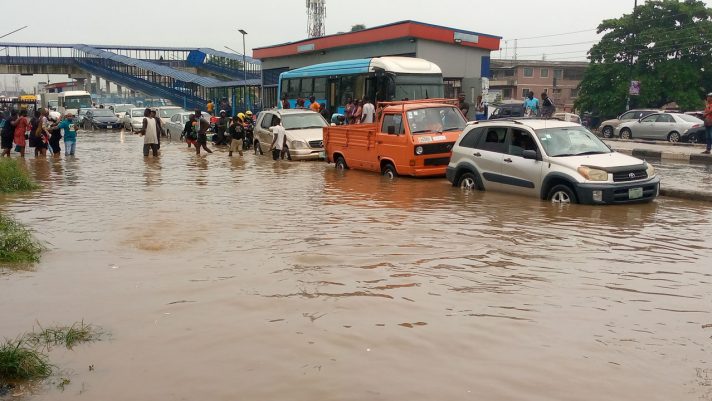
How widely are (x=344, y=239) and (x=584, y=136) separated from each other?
541cm

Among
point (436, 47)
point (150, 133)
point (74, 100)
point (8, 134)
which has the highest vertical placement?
point (436, 47)

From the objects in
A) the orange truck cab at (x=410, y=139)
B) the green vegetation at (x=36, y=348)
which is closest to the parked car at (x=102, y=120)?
the orange truck cab at (x=410, y=139)

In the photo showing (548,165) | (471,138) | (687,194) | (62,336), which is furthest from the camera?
(471,138)

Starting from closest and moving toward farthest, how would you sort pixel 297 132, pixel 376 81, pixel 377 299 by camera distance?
pixel 377 299
pixel 297 132
pixel 376 81

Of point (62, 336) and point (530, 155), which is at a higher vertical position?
point (530, 155)

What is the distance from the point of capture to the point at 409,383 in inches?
177

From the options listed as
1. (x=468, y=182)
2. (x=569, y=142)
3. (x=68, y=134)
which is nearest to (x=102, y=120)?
(x=68, y=134)

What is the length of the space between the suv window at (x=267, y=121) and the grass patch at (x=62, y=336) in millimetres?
17895

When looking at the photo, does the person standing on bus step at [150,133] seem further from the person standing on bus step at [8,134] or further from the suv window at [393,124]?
the suv window at [393,124]

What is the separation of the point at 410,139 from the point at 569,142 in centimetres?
402

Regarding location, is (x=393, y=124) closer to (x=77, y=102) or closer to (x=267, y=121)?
(x=267, y=121)

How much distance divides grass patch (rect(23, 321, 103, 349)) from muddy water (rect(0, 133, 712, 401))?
0.16m

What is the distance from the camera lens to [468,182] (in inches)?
536

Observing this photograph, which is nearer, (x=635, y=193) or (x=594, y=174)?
(x=594, y=174)
